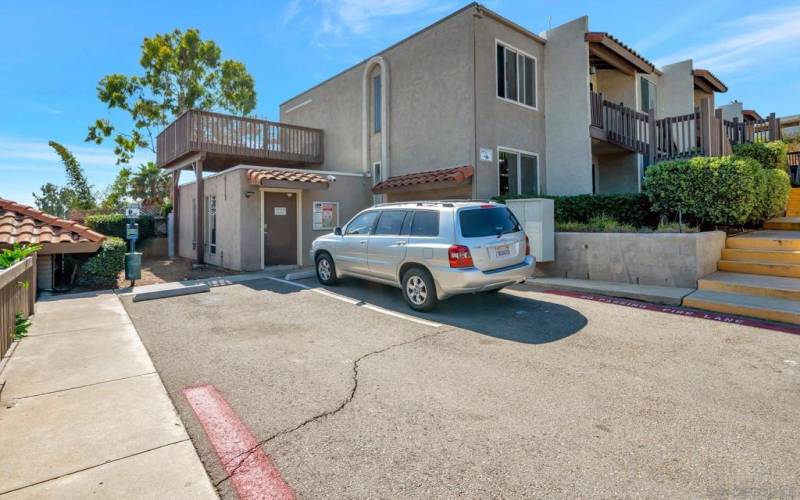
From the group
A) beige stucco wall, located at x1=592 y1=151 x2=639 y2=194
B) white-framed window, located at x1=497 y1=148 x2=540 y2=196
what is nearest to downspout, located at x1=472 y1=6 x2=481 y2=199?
white-framed window, located at x1=497 y1=148 x2=540 y2=196

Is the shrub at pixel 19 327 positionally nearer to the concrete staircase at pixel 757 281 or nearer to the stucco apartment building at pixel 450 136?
the stucco apartment building at pixel 450 136

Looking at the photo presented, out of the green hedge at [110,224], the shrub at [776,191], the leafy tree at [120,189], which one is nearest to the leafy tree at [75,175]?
the leafy tree at [120,189]

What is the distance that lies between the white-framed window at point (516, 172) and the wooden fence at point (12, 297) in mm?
10493

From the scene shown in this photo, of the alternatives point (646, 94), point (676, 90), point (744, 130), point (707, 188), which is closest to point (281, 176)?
point (707, 188)

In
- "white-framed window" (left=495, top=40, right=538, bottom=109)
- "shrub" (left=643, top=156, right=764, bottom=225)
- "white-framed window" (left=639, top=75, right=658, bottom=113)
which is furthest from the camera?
"white-framed window" (left=639, top=75, right=658, bottom=113)

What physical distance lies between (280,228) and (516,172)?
750 centimetres

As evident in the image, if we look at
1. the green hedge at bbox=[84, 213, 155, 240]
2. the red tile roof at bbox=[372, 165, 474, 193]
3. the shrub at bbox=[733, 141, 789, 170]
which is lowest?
the green hedge at bbox=[84, 213, 155, 240]

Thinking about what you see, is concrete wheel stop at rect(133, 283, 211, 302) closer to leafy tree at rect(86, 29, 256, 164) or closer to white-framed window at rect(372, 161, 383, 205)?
white-framed window at rect(372, 161, 383, 205)

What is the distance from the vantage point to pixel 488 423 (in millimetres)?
3211

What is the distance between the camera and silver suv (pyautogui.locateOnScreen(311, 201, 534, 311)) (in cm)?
630

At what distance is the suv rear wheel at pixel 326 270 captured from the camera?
29.6ft

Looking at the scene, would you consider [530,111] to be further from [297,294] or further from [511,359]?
[511,359]

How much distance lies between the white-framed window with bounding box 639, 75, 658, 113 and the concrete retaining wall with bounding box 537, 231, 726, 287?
29.9 feet

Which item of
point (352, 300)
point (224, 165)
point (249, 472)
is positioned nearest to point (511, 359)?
point (249, 472)
